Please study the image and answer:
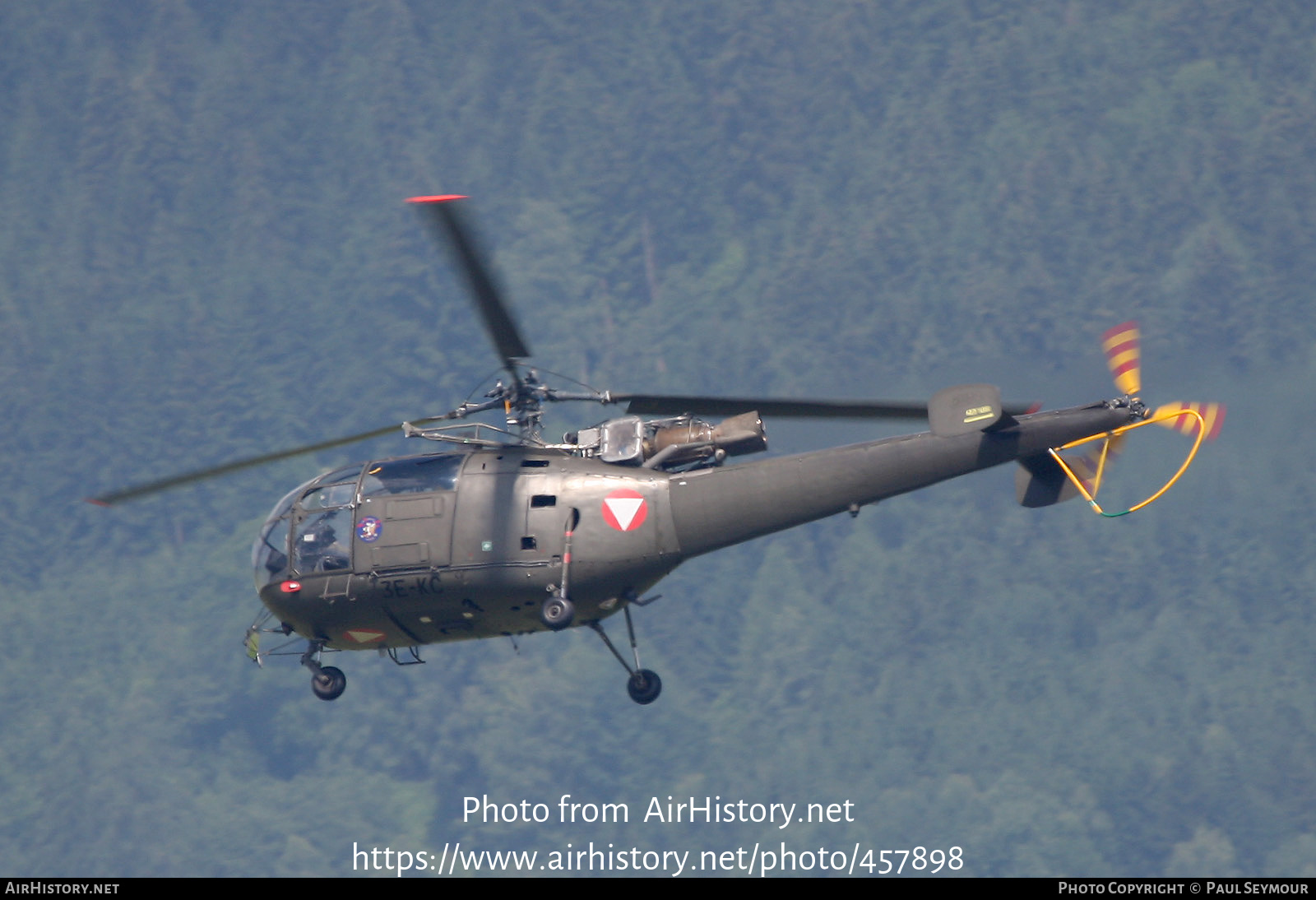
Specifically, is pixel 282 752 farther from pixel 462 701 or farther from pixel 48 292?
pixel 48 292

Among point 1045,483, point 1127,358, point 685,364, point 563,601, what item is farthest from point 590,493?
point 685,364

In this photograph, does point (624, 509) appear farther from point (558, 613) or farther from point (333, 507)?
point (333, 507)

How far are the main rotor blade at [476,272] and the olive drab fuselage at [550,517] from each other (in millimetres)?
2760

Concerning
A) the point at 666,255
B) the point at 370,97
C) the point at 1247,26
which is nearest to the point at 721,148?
the point at 666,255

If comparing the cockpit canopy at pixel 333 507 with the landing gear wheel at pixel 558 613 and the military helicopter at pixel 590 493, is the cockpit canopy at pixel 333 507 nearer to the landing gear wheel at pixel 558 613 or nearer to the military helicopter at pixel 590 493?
the military helicopter at pixel 590 493

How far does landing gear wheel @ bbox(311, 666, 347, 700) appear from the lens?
3209 cm

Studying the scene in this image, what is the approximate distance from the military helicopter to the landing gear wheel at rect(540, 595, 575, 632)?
0.10 ft

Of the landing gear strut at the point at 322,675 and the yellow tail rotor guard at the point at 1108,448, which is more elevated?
the yellow tail rotor guard at the point at 1108,448

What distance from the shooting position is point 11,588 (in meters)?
108

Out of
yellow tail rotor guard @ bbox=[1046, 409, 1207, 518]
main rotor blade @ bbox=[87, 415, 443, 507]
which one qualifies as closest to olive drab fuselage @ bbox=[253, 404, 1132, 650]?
yellow tail rotor guard @ bbox=[1046, 409, 1207, 518]

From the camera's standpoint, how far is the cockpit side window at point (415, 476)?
101 ft

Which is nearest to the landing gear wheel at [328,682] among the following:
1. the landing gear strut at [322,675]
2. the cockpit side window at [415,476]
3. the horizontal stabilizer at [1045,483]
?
the landing gear strut at [322,675]

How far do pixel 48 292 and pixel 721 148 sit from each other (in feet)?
138

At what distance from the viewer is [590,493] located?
30.3m
